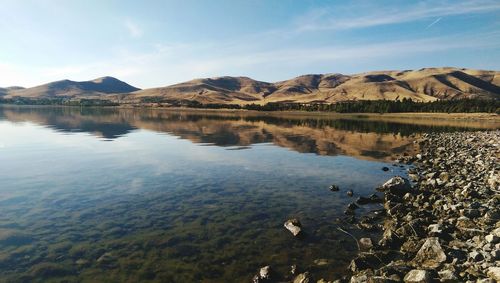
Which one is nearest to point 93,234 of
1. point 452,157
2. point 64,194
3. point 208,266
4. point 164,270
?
point 164,270

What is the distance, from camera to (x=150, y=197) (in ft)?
95.5

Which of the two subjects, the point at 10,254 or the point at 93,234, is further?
the point at 93,234

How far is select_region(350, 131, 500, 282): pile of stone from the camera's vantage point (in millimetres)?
14836

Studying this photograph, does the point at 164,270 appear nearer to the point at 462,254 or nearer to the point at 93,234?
the point at 93,234

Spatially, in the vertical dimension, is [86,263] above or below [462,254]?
below

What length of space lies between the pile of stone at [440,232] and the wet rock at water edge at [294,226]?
454cm

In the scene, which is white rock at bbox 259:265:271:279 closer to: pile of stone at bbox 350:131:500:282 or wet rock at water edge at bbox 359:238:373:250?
pile of stone at bbox 350:131:500:282

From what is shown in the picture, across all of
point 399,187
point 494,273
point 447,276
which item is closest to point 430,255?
point 447,276

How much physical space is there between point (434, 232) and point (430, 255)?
10.4ft

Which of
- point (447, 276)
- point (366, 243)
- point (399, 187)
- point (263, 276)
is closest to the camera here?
point (447, 276)

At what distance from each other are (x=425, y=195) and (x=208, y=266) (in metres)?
19.3

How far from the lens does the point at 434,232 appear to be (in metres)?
19.5

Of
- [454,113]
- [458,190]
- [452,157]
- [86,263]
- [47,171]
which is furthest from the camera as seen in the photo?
[454,113]

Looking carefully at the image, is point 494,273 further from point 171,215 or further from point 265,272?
point 171,215
